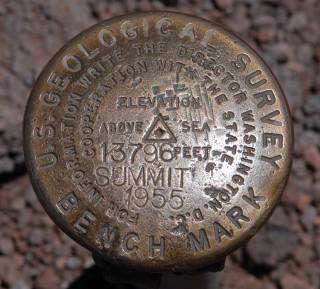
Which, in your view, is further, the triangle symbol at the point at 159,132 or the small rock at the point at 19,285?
the small rock at the point at 19,285

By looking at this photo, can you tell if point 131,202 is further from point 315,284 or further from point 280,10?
point 280,10

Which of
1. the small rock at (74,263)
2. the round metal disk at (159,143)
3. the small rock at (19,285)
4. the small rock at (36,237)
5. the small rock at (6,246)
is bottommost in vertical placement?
the small rock at (19,285)

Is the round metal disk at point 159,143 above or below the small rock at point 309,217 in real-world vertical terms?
above

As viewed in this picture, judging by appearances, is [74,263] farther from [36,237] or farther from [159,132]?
[159,132]

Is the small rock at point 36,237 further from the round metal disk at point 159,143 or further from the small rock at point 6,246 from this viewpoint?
the round metal disk at point 159,143

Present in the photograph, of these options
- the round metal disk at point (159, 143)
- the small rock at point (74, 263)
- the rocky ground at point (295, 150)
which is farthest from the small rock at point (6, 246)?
the round metal disk at point (159, 143)

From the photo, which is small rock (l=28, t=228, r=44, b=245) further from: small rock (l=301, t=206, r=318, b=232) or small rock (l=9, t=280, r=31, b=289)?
small rock (l=301, t=206, r=318, b=232)

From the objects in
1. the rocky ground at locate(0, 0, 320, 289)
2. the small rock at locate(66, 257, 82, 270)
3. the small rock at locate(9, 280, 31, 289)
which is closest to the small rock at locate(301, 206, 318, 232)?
the rocky ground at locate(0, 0, 320, 289)
